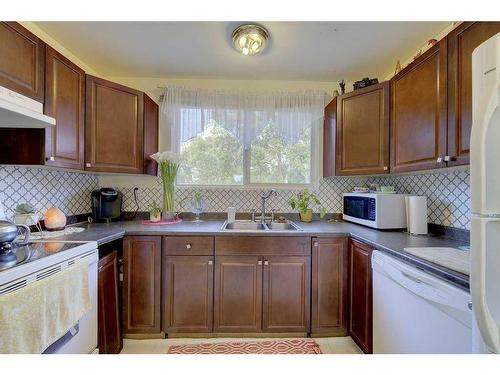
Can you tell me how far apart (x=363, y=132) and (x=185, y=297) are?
2.01 metres

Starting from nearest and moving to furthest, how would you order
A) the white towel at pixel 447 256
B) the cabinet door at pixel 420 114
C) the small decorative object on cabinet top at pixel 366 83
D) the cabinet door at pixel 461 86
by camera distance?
the white towel at pixel 447 256 < the cabinet door at pixel 461 86 < the cabinet door at pixel 420 114 < the small decorative object on cabinet top at pixel 366 83

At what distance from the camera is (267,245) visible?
6.13ft

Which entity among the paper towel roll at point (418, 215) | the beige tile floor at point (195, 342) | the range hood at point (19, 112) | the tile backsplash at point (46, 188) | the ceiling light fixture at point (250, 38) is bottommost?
the beige tile floor at point (195, 342)

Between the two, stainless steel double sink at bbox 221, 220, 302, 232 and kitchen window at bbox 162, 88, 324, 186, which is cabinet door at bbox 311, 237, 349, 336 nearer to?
stainless steel double sink at bbox 221, 220, 302, 232

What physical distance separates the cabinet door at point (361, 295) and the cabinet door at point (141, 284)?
1497mm

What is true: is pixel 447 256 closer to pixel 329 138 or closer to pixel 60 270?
pixel 329 138

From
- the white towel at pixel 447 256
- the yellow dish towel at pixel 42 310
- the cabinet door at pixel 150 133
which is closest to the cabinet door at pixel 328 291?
the white towel at pixel 447 256

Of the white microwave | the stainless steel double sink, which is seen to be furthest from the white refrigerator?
the stainless steel double sink

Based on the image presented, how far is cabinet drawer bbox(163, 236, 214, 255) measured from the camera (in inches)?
72.4

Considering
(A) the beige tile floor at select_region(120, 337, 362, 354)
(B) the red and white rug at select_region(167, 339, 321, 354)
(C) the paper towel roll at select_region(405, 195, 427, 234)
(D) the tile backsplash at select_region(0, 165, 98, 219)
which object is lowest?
(A) the beige tile floor at select_region(120, 337, 362, 354)

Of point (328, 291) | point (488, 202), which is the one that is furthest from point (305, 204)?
point (488, 202)

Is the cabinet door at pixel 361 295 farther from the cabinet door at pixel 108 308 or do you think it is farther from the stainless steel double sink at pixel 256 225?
the cabinet door at pixel 108 308

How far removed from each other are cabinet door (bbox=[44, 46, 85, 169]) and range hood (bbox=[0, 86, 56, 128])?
15cm

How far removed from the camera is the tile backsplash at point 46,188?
159 cm
